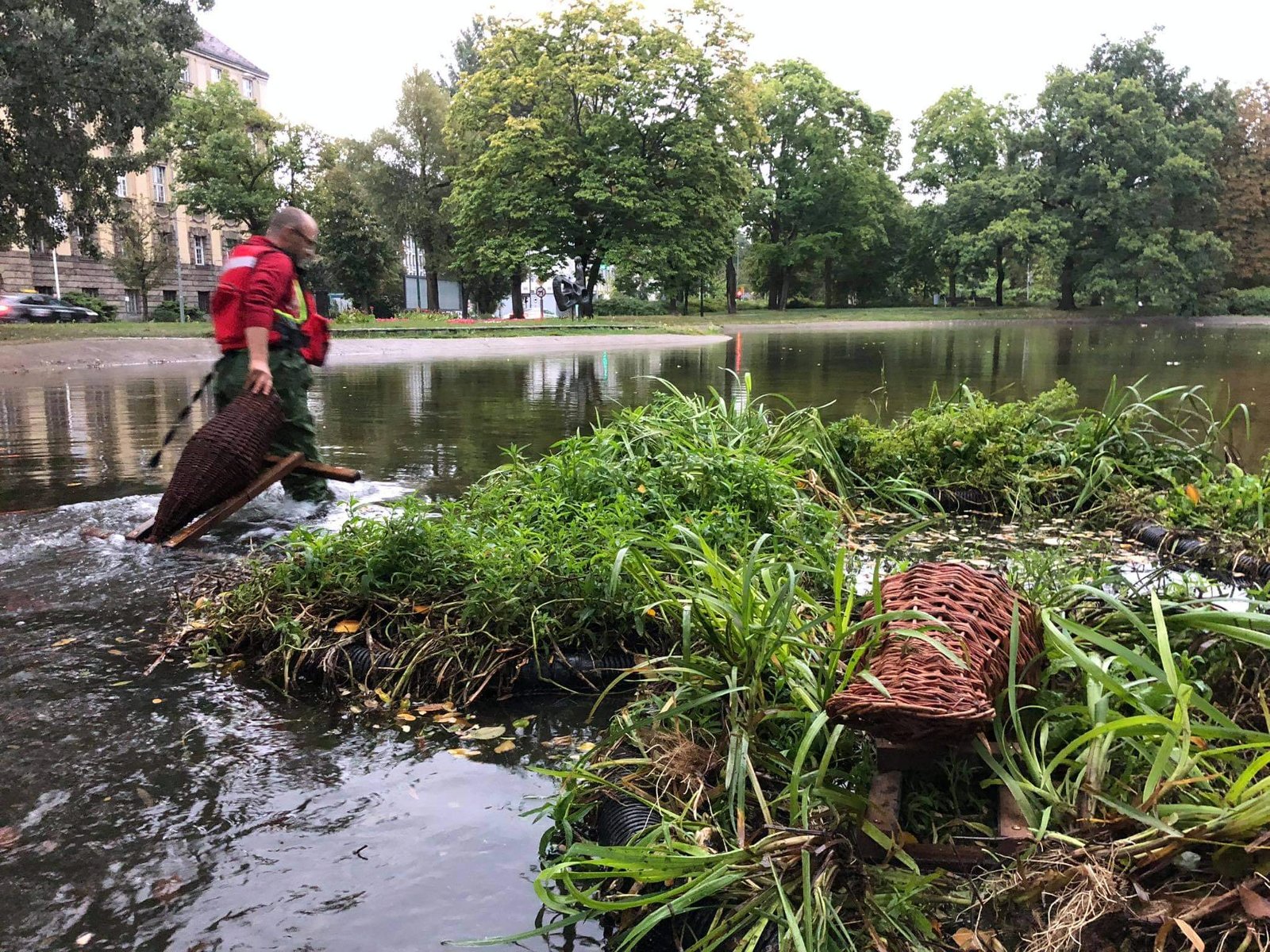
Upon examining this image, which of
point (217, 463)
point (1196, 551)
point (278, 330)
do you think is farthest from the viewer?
point (278, 330)

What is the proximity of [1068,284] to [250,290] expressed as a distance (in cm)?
5926

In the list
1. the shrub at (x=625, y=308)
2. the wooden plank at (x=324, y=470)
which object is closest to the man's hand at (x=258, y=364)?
the wooden plank at (x=324, y=470)

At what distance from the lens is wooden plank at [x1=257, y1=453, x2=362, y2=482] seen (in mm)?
5758

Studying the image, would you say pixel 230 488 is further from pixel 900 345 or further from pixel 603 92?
pixel 603 92

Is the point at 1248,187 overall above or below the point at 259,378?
above

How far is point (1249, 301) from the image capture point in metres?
55.3

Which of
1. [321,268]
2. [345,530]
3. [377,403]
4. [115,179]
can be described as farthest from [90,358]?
[321,268]

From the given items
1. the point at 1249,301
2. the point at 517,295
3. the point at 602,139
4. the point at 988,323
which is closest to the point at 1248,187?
the point at 1249,301

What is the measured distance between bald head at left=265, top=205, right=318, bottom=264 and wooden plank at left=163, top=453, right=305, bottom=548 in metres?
1.30

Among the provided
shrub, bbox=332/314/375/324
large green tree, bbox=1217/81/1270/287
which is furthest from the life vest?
large green tree, bbox=1217/81/1270/287

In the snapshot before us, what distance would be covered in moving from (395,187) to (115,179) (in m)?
26.2

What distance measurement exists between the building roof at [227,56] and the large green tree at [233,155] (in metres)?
21.9

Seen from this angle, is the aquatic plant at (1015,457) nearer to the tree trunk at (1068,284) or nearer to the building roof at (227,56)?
the tree trunk at (1068,284)

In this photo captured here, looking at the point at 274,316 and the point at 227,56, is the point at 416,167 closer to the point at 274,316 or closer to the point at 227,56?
the point at 227,56
